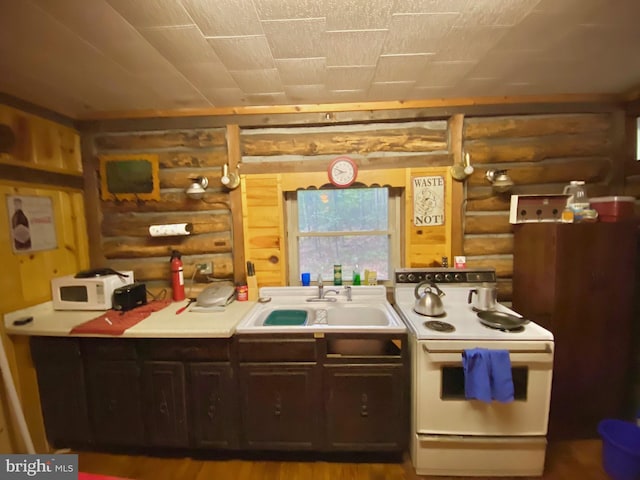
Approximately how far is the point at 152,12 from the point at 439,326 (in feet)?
7.11

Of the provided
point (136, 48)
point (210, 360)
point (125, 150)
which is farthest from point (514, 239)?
point (125, 150)

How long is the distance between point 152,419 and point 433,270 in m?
2.28

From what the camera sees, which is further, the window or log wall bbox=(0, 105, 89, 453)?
the window

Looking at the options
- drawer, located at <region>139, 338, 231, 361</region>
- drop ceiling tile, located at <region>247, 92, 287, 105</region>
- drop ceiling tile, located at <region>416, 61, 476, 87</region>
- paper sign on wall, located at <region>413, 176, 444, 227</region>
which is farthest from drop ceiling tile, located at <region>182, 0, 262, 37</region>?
drawer, located at <region>139, 338, 231, 361</region>

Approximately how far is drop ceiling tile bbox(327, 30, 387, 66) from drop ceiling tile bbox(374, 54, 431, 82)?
3.1 inches

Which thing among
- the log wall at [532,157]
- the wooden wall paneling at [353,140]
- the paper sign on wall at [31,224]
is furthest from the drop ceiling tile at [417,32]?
the paper sign on wall at [31,224]

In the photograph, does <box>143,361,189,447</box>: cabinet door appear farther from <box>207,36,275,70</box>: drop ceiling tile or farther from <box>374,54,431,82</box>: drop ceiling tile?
<box>374,54,431,82</box>: drop ceiling tile

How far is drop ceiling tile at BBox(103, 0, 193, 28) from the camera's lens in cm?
116

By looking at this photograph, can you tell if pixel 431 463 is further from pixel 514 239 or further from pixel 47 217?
pixel 47 217

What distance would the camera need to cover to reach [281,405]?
1.85 metres

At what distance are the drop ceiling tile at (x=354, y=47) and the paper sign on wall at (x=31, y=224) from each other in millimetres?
2271

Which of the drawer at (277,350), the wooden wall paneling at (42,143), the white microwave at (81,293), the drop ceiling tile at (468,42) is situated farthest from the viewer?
the white microwave at (81,293)

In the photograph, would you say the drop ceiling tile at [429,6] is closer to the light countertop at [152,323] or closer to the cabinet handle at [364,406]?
the light countertop at [152,323]

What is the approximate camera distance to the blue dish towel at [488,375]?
158 cm
